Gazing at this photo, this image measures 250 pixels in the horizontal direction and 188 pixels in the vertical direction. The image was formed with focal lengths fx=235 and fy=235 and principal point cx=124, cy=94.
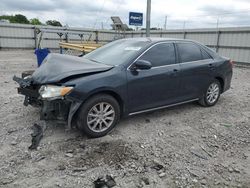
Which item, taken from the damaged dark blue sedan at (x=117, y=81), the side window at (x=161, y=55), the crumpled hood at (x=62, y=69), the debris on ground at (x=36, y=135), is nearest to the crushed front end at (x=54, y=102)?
the damaged dark blue sedan at (x=117, y=81)

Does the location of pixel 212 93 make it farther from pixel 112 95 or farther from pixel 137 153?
pixel 137 153

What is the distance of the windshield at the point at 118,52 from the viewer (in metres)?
4.18

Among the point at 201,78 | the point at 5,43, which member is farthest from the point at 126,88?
the point at 5,43

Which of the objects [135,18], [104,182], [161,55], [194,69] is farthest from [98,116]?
[135,18]

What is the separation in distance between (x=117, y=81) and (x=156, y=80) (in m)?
0.84

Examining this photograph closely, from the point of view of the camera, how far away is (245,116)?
502 centimetres

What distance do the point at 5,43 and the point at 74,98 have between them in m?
18.0

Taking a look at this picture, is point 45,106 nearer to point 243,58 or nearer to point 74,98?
point 74,98

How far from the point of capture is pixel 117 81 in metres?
3.82

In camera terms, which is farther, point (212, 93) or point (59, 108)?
point (212, 93)

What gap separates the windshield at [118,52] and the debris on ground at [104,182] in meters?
2.02

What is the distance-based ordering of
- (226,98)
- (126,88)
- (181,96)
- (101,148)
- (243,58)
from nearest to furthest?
(101,148)
(126,88)
(181,96)
(226,98)
(243,58)

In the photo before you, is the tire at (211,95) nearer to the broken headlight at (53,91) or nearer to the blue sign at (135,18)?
the broken headlight at (53,91)

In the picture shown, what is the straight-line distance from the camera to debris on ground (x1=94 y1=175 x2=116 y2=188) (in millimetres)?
2637
